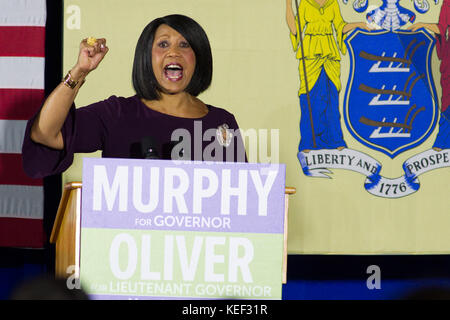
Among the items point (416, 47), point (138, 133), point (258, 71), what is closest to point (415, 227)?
point (416, 47)

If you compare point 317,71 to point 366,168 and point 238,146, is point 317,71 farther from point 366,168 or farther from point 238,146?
point 238,146

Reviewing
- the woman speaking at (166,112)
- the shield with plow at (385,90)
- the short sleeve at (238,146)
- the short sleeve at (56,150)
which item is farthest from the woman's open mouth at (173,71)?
the shield with plow at (385,90)

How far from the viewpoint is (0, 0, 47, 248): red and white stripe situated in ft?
15.3

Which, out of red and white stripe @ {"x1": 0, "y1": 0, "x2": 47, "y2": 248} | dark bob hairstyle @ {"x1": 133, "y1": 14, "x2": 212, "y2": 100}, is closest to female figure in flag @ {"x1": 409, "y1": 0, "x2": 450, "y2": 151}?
dark bob hairstyle @ {"x1": 133, "y1": 14, "x2": 212, "y2": 100}

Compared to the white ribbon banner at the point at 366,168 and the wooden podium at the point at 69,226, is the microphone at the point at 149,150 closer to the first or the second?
the wooden podium at the point at 69,226

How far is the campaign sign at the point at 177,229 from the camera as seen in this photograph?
2.30m

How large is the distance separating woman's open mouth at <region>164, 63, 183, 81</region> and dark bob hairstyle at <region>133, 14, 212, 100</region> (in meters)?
0.09

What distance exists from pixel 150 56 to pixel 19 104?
4.48ft

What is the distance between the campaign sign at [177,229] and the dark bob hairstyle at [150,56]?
1.58 meters

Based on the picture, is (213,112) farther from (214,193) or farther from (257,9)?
(214,193)

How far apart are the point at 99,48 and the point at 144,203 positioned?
0.86 metres

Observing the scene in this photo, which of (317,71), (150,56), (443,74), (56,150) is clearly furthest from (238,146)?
(443,74)

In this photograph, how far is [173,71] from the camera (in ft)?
12.4

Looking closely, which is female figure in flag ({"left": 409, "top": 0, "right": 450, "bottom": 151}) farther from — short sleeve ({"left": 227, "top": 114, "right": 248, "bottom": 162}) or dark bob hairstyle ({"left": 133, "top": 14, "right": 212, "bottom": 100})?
dark bob hairstyle ({"left": 133, "top": 14, "right": 212, "bottom": 100})
